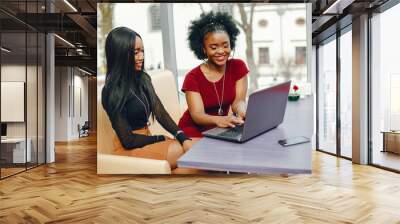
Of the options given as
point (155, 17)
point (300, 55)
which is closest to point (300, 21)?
point (300, 55)


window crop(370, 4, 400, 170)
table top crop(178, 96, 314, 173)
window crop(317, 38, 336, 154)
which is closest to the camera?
table top crop(178, 96, 314, 173)

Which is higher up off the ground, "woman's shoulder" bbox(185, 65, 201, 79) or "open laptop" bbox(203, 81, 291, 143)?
"woman's shoulder" bbox(185, 65, 201, 79)

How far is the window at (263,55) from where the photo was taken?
519 centimetres

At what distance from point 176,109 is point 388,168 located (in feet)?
12.5

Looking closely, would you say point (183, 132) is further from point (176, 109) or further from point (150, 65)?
point (150, 65)

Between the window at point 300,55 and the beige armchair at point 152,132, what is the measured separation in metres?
1.66

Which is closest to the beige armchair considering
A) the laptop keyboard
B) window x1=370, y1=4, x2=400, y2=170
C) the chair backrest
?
the chair backrest

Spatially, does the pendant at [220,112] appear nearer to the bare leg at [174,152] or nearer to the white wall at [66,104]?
the bare leg at [174,152]

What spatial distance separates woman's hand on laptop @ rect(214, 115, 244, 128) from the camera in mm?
4457

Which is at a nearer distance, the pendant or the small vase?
the small vase

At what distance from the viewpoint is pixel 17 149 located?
21.2 ft

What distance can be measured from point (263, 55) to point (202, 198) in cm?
203

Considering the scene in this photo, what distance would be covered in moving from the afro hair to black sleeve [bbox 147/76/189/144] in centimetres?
82

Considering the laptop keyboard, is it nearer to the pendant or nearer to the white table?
the pendant
